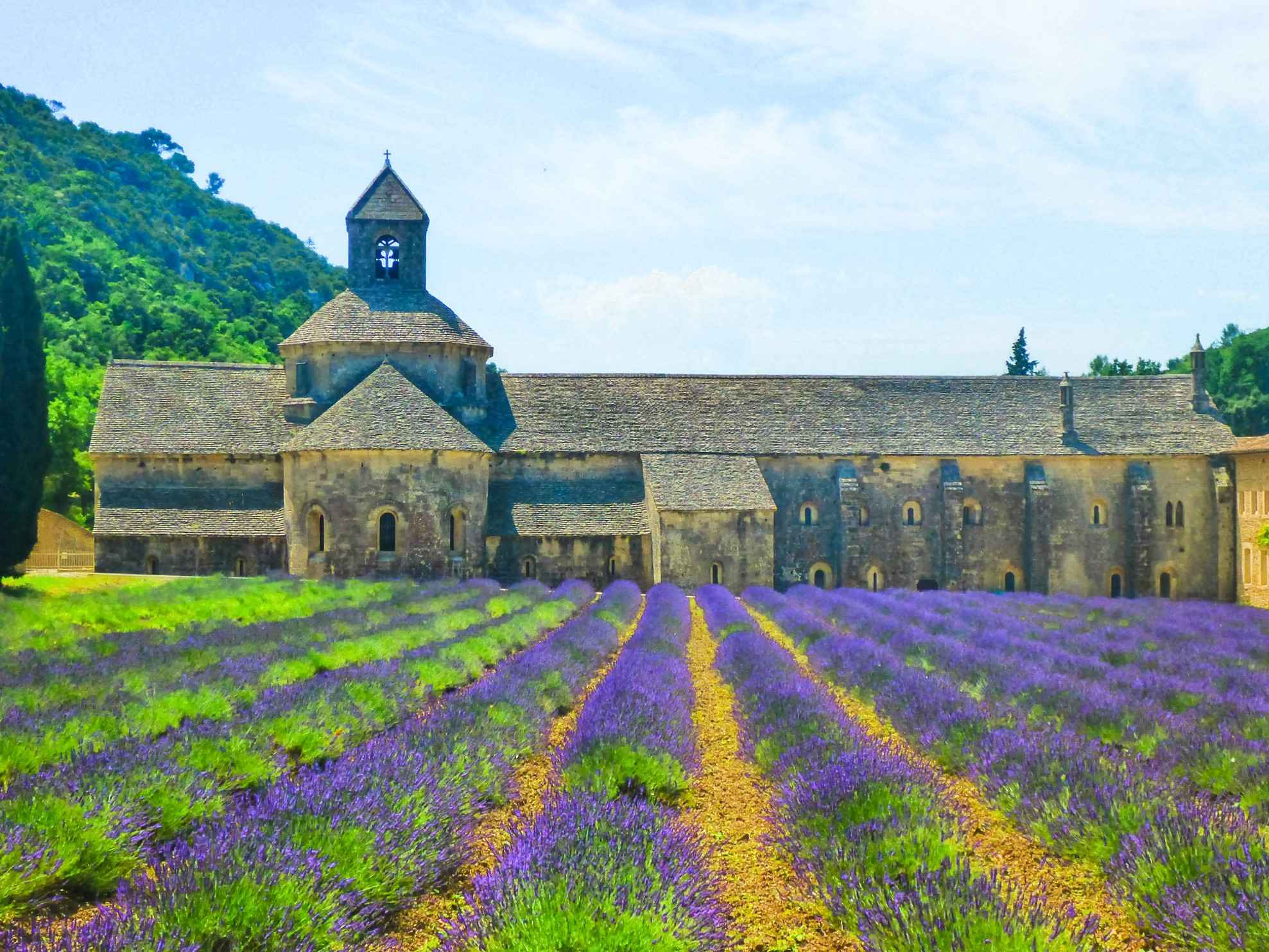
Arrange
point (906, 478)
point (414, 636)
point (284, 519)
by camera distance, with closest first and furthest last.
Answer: point (414, 636) → point (284, 519) → point (906, 478)

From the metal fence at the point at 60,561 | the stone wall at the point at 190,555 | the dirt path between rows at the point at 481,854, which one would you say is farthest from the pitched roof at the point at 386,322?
the dirt path between rows at the point at 481,854

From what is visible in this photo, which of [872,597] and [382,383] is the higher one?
[382,383]

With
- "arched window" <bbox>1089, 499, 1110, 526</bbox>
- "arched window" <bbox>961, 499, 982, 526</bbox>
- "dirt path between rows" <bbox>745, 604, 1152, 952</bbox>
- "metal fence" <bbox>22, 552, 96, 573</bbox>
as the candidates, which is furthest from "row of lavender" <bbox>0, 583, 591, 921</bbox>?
"arched window" <bbox>1089, 499, 1110, 526</bbox>

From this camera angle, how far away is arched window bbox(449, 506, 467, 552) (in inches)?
1356

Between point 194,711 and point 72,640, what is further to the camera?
point 72,640

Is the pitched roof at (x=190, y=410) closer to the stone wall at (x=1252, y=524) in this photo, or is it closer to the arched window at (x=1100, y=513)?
the arched window at (x=1100, y=513)

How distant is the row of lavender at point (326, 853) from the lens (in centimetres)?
478

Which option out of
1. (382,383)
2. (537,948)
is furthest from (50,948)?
(382,383)

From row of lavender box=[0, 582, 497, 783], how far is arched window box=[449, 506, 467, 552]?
13739mm

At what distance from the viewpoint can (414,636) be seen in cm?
1816

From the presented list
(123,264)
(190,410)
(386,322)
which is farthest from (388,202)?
(123,264)

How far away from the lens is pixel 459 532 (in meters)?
34.5

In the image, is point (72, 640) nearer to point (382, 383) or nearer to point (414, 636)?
point (414, 636)

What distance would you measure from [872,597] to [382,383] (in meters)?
16.6
